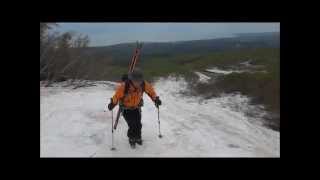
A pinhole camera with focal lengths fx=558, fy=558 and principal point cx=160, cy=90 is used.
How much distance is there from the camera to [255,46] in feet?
18.2

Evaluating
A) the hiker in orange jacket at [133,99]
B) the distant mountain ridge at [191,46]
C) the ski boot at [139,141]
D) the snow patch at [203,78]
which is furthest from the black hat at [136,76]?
the snow patch at [203,78]

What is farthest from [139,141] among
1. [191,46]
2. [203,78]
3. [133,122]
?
[191,46]

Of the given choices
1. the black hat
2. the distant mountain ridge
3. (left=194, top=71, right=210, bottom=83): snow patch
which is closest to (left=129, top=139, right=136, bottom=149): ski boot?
the black hat

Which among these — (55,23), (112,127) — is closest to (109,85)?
(112,127)

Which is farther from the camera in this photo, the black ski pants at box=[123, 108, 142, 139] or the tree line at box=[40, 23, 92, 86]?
the tree line at box=[40, 23, 92, 86]

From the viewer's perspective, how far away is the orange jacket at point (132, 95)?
16.9 ft

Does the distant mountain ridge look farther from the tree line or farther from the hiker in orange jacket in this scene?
the hiker in orange jacket

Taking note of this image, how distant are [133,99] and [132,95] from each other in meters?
0.04

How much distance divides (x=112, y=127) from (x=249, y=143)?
51.8 inches

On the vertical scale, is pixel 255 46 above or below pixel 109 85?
above

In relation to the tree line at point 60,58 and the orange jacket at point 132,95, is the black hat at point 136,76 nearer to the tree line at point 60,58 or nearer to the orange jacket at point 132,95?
the orange jacket at point 132,95

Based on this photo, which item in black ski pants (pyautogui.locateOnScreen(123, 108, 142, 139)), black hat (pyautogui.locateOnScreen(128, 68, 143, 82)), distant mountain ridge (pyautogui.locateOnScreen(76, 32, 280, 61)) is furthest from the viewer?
distant mountain ridge (pyautogui.locateOnScreen(76, 32, 280, 61))

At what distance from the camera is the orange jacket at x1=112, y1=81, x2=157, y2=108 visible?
5.14 meters
